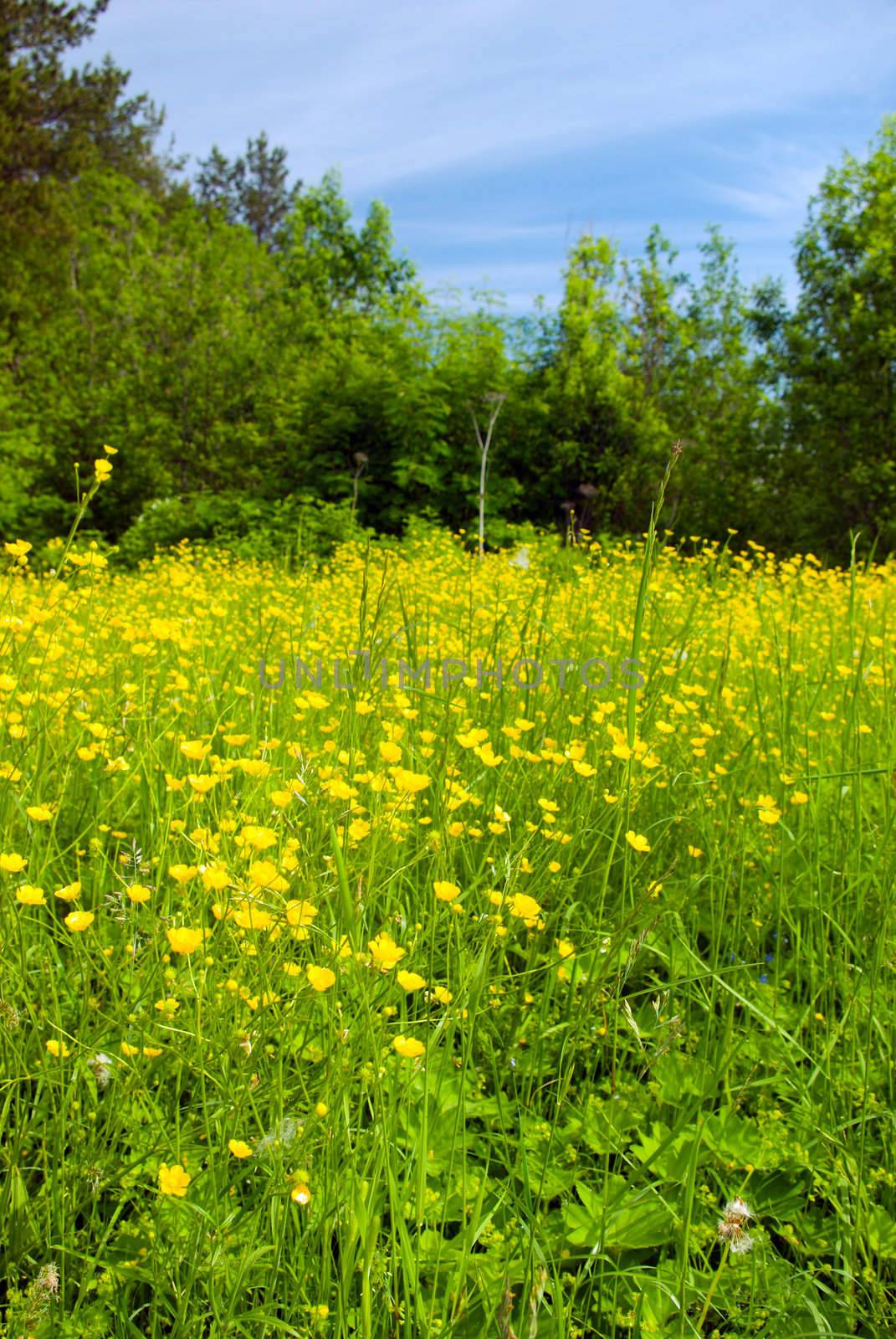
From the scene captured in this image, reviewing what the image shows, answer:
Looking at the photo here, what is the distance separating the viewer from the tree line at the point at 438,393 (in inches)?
420

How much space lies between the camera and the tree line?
35.0ft

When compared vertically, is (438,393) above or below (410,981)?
above

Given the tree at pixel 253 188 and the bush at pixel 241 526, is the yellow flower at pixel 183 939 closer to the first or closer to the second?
the bush at pixel 241 526

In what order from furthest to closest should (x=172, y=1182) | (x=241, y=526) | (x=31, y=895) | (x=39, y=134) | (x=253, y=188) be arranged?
1. (x=253, y=188)
2. (x=39, y=134)
3. (x=241, y=526)
4. (x=31, y=895)
5. (x=172, y=1182)

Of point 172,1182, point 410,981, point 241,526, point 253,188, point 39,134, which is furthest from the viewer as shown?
point 253,188

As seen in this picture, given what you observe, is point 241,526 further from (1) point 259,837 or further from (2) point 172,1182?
(2) point 172,1182

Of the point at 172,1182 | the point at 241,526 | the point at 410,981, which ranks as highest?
the point at 241,526

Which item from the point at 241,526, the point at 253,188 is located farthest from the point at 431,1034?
the point at 253,188

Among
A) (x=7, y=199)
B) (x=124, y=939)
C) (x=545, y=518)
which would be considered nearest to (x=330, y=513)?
(x=545, y=518)

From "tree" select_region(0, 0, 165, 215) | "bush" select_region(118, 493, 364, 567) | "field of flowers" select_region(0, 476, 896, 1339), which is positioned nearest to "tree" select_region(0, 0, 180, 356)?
"tree" select_region(0, 0, 165, 215)

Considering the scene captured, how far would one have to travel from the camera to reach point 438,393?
10609mm

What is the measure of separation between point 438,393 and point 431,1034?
10.1 metres

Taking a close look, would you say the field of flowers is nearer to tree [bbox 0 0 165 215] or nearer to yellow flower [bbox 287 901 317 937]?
yellow flower [bbox 287 901 317 937]

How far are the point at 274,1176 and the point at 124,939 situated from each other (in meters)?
0.52
